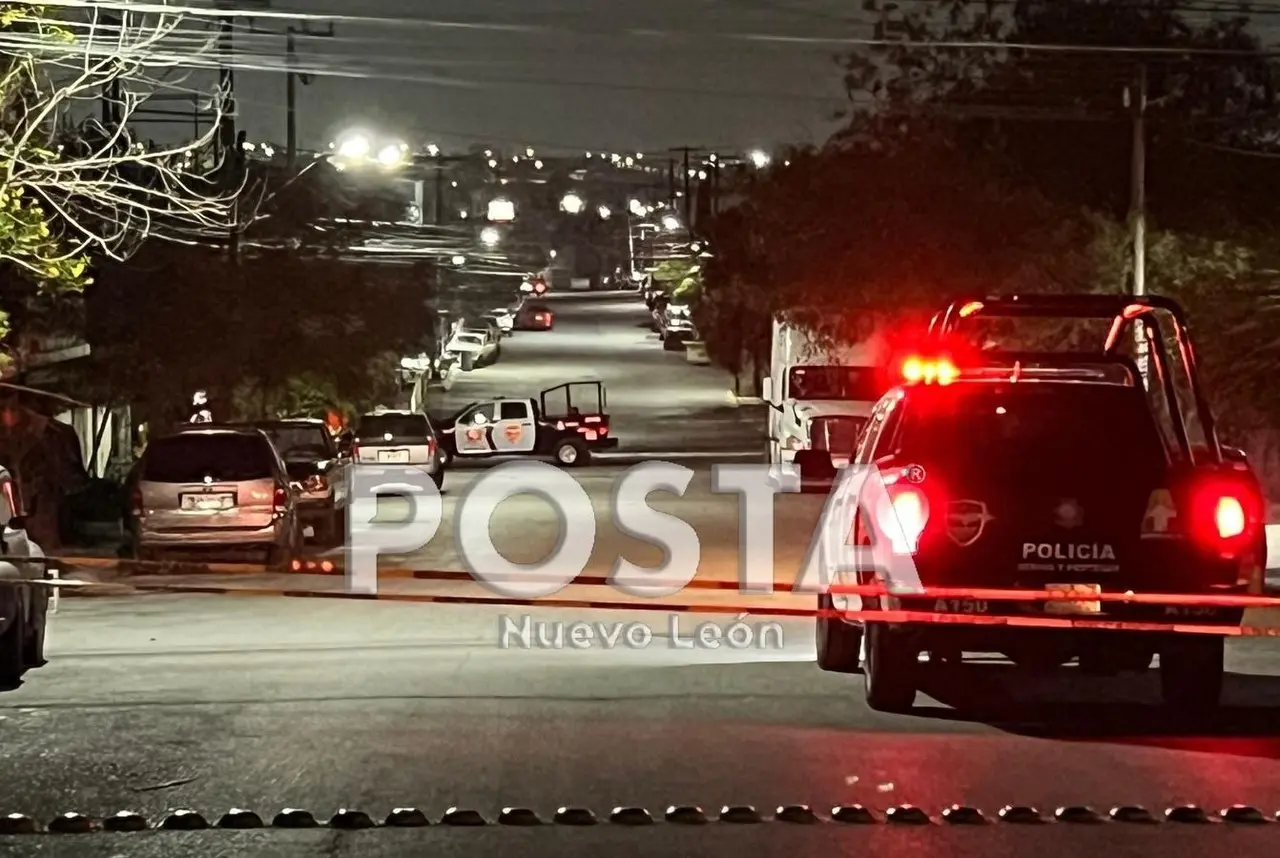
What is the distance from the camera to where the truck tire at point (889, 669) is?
10477 millimetres

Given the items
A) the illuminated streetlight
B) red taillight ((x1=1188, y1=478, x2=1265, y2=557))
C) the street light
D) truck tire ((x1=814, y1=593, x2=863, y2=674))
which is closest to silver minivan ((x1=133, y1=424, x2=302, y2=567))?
truck tire ((x1=814, y1=593, x2=863, y2=674))

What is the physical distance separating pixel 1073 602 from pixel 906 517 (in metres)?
0.94

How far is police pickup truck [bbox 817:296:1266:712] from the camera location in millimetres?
9914

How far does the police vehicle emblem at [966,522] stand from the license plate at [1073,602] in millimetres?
457

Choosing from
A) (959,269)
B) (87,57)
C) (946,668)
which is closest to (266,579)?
(87,57)

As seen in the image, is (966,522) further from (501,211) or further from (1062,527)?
(501,211)

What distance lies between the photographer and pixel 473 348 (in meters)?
83.7

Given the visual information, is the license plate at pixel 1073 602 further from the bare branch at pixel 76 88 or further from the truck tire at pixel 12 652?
the bare branch at pixel 76 88

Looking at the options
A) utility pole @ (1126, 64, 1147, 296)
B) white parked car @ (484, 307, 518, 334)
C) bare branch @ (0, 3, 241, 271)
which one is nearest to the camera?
bare branch @ (0, 3, 241, 271)

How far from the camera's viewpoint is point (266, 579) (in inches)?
842

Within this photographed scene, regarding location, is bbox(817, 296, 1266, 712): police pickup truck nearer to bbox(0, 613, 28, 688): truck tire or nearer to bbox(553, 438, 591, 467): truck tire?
bbox(0, 613, 28, 688): truck tire

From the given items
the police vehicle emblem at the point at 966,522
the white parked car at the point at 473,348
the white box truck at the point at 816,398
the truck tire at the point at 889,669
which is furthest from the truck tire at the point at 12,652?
the white parked car at the point at 473,348

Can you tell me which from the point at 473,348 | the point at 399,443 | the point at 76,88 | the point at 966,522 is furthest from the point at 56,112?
the point at 473,348

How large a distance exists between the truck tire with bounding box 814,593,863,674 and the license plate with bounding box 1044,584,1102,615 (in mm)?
2272
